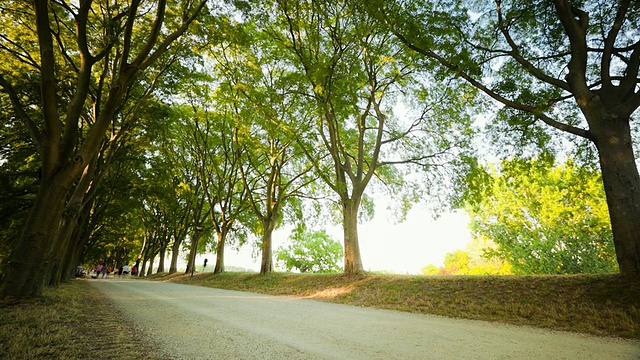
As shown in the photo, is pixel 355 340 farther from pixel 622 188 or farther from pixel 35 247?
pixel 622 188

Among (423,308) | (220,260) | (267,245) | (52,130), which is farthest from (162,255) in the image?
(423,308)

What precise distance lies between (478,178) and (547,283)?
6791 millimetres

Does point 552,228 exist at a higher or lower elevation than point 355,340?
higher

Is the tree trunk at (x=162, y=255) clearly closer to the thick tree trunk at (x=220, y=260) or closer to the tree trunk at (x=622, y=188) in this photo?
the thick tree trunk at (x=220, y=260)

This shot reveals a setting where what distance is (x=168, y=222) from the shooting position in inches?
1241

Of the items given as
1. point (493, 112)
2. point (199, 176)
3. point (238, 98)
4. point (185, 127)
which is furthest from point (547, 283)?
point (199, 176)

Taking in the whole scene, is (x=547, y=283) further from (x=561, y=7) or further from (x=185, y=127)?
(x=185, y=127)

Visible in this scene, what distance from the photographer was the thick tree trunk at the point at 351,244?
1247 cm

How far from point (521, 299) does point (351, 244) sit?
6.78 m

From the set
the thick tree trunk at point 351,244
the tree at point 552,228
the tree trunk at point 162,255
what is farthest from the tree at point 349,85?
the tree trunk at point 162,255

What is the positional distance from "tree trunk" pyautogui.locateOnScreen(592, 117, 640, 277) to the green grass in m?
0.60

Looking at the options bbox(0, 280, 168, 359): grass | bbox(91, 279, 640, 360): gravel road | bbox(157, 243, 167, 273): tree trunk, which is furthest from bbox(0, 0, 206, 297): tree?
bbox(157, 243, 167, 273): tree trunk

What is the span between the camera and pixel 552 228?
21.9 metres

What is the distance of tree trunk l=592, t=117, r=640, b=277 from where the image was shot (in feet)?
21.1
